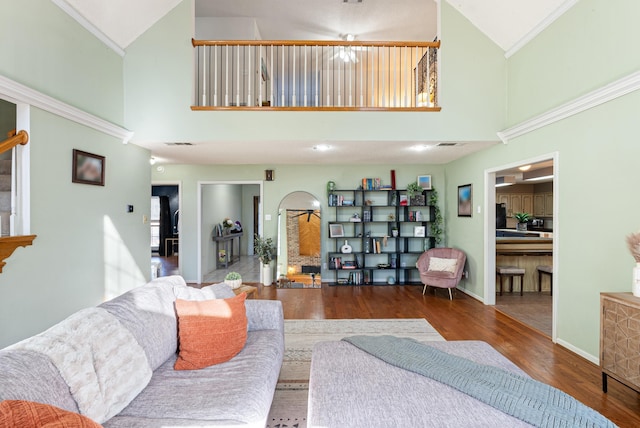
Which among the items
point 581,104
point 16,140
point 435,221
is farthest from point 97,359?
point 435,221

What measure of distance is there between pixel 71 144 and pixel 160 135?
1.07 m

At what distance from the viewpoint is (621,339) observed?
214 centimetres

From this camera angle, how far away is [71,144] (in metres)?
2.95

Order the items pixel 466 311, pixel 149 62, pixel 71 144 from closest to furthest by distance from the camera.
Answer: pixel 71 144 → pixel 149 62 → pixel 466 311

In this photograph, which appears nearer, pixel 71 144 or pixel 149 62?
pixel 71 144

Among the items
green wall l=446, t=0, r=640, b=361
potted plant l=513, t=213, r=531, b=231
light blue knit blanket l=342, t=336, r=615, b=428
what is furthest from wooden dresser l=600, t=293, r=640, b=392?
potted plant l=513, t=213, r=531, b=231

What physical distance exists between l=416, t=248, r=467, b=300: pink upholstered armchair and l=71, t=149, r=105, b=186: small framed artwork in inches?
180

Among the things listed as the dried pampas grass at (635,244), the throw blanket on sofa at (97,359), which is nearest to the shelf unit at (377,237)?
the dried pampas grass at (635,244)

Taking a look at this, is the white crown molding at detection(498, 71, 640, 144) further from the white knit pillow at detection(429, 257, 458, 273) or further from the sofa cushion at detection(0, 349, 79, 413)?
the sofa cushion at detection(0, 349, 79, 413)

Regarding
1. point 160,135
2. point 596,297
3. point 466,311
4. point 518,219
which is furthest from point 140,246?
point 518,219

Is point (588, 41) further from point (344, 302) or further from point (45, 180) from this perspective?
point (45, 180)

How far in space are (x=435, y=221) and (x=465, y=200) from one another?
84 centimetres

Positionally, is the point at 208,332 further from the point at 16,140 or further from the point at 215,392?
the point at 16,140

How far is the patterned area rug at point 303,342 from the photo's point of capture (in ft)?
6.69
